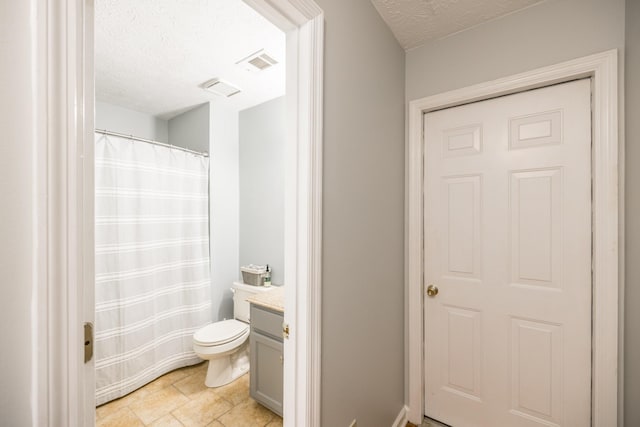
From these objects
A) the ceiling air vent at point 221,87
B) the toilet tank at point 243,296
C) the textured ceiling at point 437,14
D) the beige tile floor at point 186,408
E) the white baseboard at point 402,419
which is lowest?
the beige tile floor at point 186,408

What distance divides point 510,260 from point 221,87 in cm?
253

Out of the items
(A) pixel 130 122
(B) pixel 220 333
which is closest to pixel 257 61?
(A) pixel 130 122

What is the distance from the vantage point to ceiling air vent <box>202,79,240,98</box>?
2.33 meters

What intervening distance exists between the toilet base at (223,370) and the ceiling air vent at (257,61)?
226 centimetres

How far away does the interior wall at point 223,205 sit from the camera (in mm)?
2795

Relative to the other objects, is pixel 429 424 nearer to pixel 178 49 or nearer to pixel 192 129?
pixel 178 49

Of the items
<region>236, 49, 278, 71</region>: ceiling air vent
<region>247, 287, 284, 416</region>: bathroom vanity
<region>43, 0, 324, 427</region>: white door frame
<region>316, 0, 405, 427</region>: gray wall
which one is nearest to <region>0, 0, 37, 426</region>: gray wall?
<region>43, 0, 324, 427</region>: white door frame

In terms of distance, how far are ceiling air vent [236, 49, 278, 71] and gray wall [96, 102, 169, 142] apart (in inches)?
64.4

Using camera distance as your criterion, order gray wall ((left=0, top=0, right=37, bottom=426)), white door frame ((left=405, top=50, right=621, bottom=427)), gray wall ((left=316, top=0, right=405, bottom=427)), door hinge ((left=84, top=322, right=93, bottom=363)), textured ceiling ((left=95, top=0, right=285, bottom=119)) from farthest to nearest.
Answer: textured ceiling ((left=95, top=0, right=285, bottom=119)), white door frame ((left=405, top=50, right=621, bottom=427)), gray wall ((left=316, top=0, right=405, bottom=427)), door hinge ((left=84, top=322, right=93, bottom=363)), gray wall ((left=0, top=0, right=37, bottom=426))

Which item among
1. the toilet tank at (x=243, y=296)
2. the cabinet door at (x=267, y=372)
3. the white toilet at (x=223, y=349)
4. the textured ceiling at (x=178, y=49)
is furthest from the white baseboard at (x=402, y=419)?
the textured ceiling at (x=178, y=49)

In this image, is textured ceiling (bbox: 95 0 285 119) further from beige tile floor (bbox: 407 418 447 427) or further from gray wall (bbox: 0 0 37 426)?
beige tile floor (bbox: 407 418 447 427)

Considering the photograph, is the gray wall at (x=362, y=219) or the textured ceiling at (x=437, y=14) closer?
the gray wall at (x=362, y=219)

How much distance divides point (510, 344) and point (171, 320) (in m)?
2.58

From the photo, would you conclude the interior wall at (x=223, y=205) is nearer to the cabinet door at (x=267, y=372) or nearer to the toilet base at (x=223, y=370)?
the toilet base at (x=223, y=370)
